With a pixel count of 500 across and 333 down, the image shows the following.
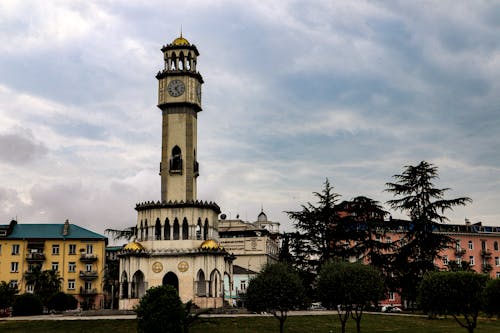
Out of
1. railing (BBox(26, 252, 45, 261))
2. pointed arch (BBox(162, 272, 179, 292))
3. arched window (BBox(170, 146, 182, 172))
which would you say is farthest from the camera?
railing (BBox(26, 252, 45, 261))

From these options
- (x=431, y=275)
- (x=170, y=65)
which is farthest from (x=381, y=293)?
(x=170, y=65)

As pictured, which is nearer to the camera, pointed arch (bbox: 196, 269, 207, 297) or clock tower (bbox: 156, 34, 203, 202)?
pointed arch (bbox: 196, 269, 207, 297)

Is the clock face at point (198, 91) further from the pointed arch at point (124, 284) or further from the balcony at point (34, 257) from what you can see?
the balcony at point (34, 257)

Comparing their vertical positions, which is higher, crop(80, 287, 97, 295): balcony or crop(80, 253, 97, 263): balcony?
crop(80, 253, 97, 263): balcony

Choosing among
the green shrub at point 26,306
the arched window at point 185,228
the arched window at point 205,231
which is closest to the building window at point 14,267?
the green shrub at point 26,306

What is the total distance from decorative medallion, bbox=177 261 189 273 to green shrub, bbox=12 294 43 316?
53.1 feet

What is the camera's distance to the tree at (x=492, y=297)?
4256 cm

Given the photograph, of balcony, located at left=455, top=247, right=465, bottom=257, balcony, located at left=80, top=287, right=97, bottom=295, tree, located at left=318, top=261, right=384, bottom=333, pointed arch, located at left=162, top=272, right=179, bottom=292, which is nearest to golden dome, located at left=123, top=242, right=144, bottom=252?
pointed arch, located at left=162, top=272, right=179, bottom=292

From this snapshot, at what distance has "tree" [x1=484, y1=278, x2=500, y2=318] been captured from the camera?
42.6 metres

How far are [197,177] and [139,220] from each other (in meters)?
8.81

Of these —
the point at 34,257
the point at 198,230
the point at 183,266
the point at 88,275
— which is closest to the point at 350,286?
the point at 183,266

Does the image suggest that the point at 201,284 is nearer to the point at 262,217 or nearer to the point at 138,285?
the point at 138,285

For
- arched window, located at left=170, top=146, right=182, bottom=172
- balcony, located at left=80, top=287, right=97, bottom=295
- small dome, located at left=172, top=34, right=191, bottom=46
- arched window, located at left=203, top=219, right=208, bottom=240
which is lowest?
balcony, located at left=80, top=287, right=97, bottom=295

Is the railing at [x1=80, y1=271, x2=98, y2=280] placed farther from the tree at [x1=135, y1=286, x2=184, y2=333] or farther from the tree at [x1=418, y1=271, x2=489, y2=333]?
the tree at [x1=418, y1=271, x2=489, y2=333]
